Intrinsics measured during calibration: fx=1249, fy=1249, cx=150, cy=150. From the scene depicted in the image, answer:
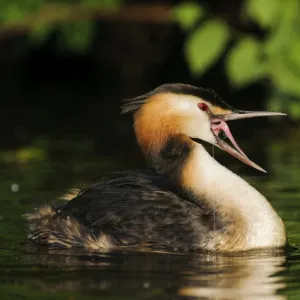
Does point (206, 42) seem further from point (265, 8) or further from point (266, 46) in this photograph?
point (266, 46)

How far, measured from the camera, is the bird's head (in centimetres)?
921

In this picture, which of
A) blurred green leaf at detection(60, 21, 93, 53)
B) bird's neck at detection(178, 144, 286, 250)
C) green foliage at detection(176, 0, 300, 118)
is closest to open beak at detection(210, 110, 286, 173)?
bird's neck at detection(178, 144, 286, 250)

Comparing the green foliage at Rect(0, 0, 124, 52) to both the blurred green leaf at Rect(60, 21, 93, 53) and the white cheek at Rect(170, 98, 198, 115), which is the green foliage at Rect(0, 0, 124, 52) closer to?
the blurred green leaf at Rect(60, 21, 93, 53)

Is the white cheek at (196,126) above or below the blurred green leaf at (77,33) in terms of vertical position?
below

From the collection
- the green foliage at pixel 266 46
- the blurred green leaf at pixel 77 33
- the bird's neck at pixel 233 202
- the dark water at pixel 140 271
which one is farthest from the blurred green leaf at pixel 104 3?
the bird's neck at pixel 233 202

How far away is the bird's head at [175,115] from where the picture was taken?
9.21 m

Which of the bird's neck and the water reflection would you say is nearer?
the water reflection

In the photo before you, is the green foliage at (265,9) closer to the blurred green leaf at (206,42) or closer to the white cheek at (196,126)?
the blurred green leaf at (206,42)

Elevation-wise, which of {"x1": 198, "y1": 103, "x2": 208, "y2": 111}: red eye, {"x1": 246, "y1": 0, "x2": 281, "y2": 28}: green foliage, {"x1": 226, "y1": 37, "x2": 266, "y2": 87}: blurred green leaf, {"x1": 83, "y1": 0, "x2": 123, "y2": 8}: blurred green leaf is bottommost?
{"x1": 198, "y1": 103, "x2": 208, "y2": 111}: red eye

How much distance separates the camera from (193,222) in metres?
8.79

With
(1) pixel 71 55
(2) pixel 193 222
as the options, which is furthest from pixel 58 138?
(1) pixel 71 55

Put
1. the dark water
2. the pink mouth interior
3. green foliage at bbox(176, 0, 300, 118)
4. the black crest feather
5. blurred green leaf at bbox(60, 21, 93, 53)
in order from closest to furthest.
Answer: the dark water → the black crest feather → the pink mouth interior → green foliage at bbox(176, 0, 300, 118) → blurred green leaf at bbox(60, 21, 93, 53)

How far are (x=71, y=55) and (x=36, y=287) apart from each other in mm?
20883

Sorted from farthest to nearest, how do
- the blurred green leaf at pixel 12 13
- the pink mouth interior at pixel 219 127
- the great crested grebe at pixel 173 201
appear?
the blurred green leaf at pixel 12 13 → the pink mouth interior at pixel 219 127 → the great crested grebe at pixel 173 201
